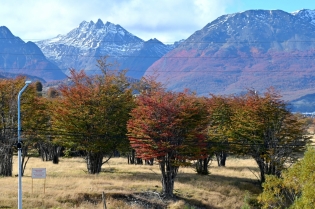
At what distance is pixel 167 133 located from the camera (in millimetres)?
36469

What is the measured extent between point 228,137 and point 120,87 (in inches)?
456

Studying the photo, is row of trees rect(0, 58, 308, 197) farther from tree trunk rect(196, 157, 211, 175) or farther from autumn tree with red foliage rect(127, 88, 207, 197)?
tree trunk rect(196, 157, 211, 175)

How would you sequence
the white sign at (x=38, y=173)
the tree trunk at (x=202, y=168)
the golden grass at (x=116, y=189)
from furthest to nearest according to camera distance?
the tree trunk at (x=202, y=168)
the golden grass at (x=116, y=189)
the white sign at (x=38, y=173)

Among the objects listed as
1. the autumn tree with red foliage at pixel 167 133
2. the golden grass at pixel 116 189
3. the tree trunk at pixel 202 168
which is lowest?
the golden grass at pixel 116 189

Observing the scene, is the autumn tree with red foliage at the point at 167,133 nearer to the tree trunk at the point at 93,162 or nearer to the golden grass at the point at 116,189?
the golden grass at the point at 116,189

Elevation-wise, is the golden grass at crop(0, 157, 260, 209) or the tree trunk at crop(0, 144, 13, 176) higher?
the tree trunk at crop(0, 144, 13, 176)

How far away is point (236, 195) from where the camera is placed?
39.8 m

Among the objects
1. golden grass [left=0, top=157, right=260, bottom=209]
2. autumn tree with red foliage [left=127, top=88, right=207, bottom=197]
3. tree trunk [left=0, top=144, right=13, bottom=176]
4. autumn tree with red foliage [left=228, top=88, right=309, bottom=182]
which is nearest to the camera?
golden grass [left=0, top=157, right=260, bottom=209]

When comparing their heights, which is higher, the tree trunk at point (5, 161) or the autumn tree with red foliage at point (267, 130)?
the autumn tree with red foliage at point (267, 130)

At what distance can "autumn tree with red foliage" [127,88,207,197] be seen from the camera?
3675 centimetres

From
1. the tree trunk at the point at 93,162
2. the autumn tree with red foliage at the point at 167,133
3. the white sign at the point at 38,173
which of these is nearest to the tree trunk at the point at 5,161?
the tree trunk at the point at 93,162

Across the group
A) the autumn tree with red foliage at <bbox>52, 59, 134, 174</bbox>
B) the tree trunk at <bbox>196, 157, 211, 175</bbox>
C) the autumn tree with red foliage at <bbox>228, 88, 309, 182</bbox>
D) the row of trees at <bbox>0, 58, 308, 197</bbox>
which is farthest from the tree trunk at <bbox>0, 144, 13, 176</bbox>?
the autumn tree with red foliage at <bbox>228, 88, 309, 182</bbox>

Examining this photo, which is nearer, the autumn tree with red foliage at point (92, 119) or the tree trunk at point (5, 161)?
the tree trunk at point (5, 161)

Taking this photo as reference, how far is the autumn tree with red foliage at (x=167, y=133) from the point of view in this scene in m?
36.8
